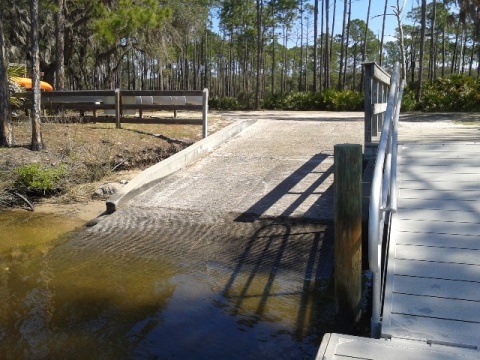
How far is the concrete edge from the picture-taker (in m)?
8.19

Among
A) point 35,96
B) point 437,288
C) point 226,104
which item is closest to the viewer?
point 437,288

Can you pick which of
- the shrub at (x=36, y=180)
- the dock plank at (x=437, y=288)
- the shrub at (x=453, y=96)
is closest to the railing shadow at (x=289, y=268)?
the dock plank at (x=437, y=288)

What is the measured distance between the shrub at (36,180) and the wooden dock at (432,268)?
249 inches

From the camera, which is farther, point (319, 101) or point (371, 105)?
point (319, 101)

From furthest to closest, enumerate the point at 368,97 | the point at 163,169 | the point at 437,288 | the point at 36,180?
the point at 163,169 < the point at 36,180 < the point at 368,97 < the point at 437,288

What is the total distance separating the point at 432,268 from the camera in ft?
13.7

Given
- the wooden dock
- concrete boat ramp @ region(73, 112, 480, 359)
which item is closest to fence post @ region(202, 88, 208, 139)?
concrete boat ramp @ region(73, 112, 480, 359)

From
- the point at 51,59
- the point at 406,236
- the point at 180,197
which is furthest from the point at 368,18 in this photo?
the point at 406,236

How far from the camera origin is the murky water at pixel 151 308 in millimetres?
4273

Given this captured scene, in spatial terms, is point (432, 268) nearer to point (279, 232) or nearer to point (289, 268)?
point (289, 268)

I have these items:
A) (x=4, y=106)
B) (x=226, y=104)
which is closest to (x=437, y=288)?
(x=4, y=106)

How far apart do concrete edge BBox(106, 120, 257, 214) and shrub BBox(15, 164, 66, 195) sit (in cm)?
172

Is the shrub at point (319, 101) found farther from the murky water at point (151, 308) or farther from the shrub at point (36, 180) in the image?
the murky water at point (151, 308)

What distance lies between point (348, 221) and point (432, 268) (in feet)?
2.68
